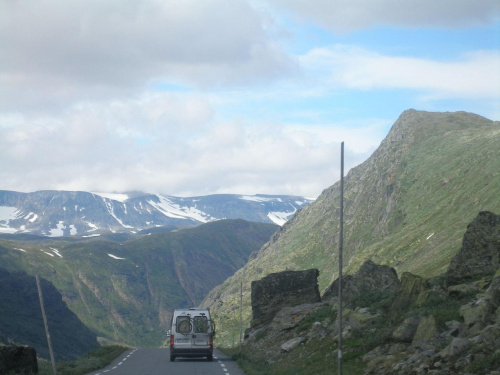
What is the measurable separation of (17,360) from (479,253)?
18.8 metres

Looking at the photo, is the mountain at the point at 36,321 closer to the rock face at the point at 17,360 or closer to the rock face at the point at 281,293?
the rock face at the point at 281,293

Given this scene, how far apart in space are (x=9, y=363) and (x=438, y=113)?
538 feet

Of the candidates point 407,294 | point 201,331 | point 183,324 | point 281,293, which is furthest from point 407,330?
point 281,293

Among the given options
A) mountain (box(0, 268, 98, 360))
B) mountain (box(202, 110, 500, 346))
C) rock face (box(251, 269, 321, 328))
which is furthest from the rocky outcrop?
mountain (box(0, 268, 98, 360))

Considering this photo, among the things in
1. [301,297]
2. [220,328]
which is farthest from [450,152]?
[301,297]

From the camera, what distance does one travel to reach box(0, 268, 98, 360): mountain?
137 meters

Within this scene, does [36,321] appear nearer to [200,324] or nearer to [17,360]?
[200,324]

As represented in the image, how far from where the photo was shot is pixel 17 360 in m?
23.4

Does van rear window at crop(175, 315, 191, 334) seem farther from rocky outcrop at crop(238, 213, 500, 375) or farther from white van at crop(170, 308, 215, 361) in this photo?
rocky outcrop at crop(238, 213, 500, 375)

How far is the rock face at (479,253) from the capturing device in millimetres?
24656

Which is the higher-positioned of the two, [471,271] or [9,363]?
[471,271]

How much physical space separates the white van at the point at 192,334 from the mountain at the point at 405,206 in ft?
113

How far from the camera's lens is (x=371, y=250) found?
348 ft

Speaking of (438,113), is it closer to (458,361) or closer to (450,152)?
(450,152)
